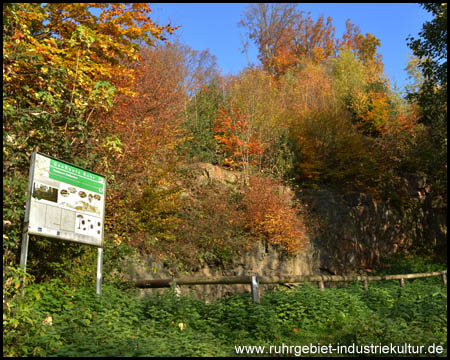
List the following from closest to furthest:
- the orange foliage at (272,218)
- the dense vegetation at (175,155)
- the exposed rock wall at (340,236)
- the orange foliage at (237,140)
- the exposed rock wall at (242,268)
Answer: the dense vegetation at (175,155) → the exposed rock wall at (242,268) → the exposed rock wall at (340,236) → the orange foliage at (272,218) → the orange foliage at (237,140)

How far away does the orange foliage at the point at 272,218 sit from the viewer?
48.8ft

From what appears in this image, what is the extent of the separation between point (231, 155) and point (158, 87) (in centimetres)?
443

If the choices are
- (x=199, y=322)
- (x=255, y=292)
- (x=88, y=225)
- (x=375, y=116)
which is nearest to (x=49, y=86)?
(x=88, y=225)

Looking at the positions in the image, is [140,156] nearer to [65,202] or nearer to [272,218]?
[65,202]

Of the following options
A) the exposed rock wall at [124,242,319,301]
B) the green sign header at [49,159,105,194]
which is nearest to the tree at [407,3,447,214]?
the exposed rock wall at [124,242,319,301]

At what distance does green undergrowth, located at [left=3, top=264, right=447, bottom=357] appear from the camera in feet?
17.6

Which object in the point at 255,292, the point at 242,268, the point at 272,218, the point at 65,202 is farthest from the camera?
the point at 272,218

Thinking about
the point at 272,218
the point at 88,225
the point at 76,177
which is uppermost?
the point at 76,177

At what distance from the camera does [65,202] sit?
7.48 metres

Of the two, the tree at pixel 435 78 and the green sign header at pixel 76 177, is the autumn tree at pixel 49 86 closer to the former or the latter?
the green sign header at pixel 76 177

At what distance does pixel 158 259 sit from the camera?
12102 millimetres

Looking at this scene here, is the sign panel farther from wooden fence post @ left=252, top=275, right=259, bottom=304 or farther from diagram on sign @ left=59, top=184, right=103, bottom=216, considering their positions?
wooden fence post @ left=252, top=275, right=259, bottom=304

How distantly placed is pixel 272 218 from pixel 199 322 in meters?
7.92

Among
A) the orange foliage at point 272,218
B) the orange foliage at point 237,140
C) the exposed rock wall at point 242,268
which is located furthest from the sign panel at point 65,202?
the orange foliage at point 237,140
